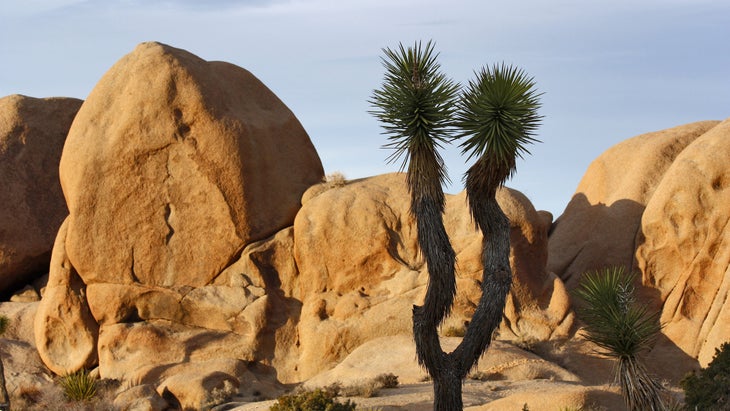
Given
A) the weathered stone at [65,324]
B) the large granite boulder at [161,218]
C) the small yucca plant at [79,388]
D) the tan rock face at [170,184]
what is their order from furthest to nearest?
the weathered stone at [65,324] < the tan rock face at [170,184] < the large granite boulder at [161,218] < the small yucca plant at [79,388]

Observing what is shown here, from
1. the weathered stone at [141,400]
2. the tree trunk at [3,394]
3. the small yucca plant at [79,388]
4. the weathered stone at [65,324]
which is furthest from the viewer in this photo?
the weathered stone at [65,324]

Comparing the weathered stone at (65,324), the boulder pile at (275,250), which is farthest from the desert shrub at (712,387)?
the weathered stone at (65,324)

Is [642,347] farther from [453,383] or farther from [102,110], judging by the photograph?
[102,110]

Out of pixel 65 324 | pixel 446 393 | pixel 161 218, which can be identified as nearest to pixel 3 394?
pixel 65 324

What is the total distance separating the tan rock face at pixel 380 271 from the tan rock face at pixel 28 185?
9.79 m

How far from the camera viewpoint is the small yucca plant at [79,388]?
22831mm

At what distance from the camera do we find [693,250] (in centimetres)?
2355

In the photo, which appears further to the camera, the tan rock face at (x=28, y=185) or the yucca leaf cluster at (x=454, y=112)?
the tan rock face at (x=28, y=185)

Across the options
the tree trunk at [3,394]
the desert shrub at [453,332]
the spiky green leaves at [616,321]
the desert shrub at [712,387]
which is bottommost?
the tree trunk at [3,394]

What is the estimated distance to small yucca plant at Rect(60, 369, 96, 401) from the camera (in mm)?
22831

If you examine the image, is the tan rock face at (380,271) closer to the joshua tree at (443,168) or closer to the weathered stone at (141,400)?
the weathered stone at (141,400)

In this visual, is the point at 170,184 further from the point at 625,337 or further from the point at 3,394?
the point at 625,337

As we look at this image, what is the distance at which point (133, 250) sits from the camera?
25.3 metres

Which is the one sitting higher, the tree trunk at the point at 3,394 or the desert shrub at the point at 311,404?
the desert shrub at the point at 311,404
